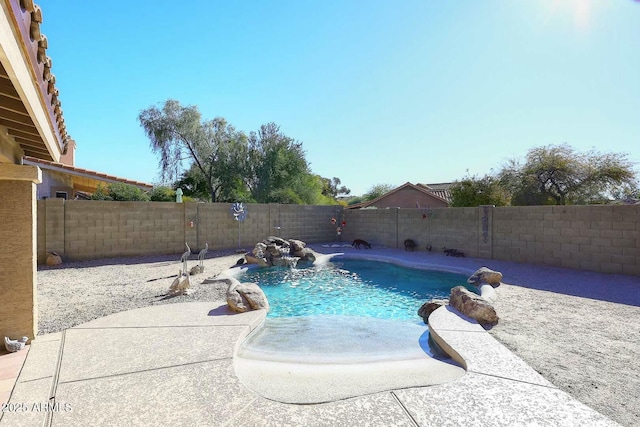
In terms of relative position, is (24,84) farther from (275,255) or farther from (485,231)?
(485,231)

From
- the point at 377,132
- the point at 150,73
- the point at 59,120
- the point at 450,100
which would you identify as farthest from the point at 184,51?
the point at 377,132

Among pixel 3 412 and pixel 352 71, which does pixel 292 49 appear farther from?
pixel 3 412

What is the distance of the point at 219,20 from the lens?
9195mm

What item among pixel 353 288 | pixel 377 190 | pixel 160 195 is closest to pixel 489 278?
pixel 353 288

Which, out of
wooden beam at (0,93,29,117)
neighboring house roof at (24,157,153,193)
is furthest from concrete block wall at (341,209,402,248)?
wooden beam at (0,93,29,117)

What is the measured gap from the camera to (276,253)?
423 inches

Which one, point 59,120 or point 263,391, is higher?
point 59,120

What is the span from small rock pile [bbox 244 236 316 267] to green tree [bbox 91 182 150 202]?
8.09 meters

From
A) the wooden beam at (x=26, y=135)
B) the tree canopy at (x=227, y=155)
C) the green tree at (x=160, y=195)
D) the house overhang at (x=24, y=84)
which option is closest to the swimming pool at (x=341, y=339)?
the house overhang at (x=24, y=84)

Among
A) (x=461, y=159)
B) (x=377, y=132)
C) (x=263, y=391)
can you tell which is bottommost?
(x=263, y=391)

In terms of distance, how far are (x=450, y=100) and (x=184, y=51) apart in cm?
987

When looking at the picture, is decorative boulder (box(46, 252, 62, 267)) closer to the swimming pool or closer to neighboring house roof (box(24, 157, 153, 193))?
the swimming pool

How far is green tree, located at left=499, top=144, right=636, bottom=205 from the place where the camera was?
14.7 metres

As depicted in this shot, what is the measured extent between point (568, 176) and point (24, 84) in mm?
19129
